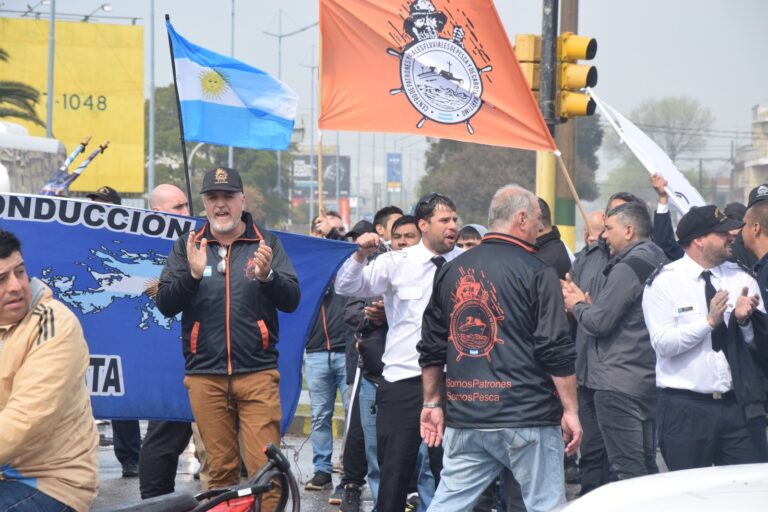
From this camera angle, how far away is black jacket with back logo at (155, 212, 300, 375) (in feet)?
21.4

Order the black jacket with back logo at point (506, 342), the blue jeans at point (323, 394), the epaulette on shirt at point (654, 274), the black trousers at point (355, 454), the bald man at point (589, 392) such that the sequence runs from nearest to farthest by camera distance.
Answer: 1. the black jacket with back logo at point (506, 342)
2. the epaulette on shirt at point (654, 274)
3. the bald man at point (589, 392)
4. the black trousers at point (355, 454)
5. the blue jeans at point (323, 394)

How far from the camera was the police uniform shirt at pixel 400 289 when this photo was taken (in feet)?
23.6

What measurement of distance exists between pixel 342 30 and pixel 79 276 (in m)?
2.52

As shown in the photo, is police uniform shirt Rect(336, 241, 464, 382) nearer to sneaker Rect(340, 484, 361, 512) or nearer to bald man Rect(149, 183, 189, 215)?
sneaker Rect(340, 484, 361, 512)

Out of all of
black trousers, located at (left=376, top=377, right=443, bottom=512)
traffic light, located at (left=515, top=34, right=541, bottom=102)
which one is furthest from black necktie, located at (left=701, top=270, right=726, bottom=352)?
traffic light, located at (left=515, top=34, right=541, bottom=102)

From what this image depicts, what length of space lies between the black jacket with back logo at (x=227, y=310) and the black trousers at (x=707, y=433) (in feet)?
7.40

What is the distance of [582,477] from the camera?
8.30m

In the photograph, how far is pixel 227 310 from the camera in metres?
6.54

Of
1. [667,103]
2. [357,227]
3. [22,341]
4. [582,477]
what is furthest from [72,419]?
[667,103]

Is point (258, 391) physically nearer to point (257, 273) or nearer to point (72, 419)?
point (257, 273)

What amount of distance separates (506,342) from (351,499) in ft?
9.82

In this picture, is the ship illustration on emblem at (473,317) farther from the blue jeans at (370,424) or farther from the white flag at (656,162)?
the white flag at (656,162)

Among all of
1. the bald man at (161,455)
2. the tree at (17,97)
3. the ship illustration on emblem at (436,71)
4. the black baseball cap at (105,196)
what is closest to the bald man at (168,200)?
the black baseball cap at (105,196)

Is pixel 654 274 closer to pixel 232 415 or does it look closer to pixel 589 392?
pixel 589 392
